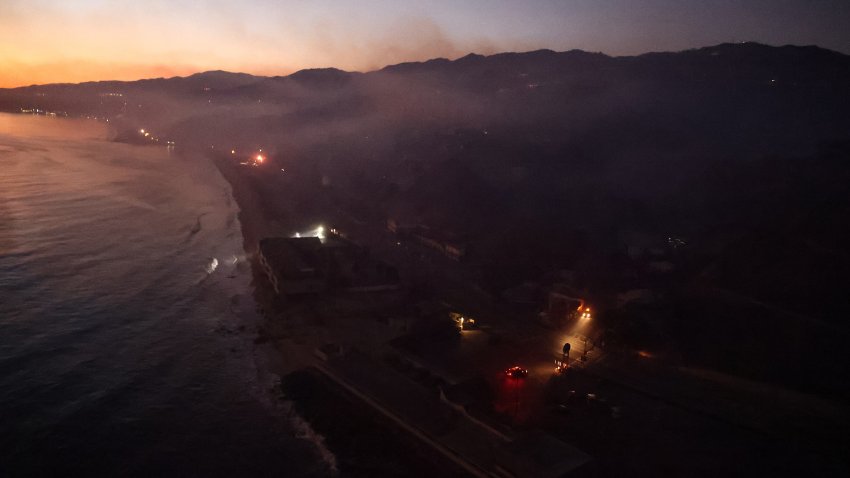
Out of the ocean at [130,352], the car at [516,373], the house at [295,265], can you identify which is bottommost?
the ocean at [130,352]

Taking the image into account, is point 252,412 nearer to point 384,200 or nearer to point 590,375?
point 590,375

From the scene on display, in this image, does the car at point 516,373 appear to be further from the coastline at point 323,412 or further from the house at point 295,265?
the house at point 295,265

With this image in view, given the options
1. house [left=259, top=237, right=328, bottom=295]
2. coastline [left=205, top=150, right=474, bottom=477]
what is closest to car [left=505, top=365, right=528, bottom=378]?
coastline [left=205, top=150, right=474, bottom=477]

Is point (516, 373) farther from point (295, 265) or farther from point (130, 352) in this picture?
point (130, 352)

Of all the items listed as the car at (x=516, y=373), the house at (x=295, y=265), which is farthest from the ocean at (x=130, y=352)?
the car at (x=516, y=373)

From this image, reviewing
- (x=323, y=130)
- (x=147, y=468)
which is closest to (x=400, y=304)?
(x=147, y=468)

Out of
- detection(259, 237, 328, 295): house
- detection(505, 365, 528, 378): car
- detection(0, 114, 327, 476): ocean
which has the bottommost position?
detection(0, 114, 327, 476): ocean

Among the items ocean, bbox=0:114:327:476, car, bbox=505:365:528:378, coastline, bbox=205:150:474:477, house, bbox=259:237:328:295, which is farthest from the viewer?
house, bbox=259:237:328:295

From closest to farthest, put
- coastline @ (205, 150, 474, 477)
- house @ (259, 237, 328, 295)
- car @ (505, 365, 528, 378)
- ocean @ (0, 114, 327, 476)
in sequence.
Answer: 1. coastline @ (205, 150, 474, 477)
2. ocean @ (0, 114, 327, 476)
3. car @ (505, 365, 528, 378)
4. house @ (259, 237, 328, 295)

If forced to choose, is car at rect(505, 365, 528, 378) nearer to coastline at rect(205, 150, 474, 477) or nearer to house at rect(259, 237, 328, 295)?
coastline at rect(205, 150, 474, 477)
